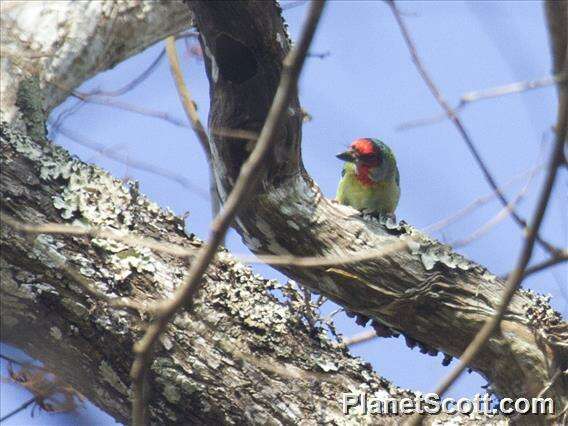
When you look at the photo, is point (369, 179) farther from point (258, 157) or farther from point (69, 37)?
point (258, 157)

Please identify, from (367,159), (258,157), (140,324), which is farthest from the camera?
(367,159)

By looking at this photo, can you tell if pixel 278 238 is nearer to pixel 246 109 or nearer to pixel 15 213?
pixel 246 109

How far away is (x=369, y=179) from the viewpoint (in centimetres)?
529

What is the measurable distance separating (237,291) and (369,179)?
2494 mm

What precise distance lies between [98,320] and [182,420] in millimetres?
370

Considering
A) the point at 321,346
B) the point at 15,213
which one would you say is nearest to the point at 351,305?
the point at 321,346

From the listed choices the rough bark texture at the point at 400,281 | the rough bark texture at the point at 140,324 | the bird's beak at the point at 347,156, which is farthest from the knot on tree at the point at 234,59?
the bird's beak at the point at 347,156

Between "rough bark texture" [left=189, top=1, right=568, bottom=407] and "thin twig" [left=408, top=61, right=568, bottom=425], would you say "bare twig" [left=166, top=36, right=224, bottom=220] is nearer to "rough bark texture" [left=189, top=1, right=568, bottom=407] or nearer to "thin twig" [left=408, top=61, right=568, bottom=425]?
"rough bark texture" [left=189, top=1, right=568, bottom=407]

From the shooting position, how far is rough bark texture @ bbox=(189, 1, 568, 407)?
2883mm

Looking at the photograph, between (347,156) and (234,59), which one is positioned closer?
(234,59)

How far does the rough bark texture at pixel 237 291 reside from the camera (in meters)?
2.60

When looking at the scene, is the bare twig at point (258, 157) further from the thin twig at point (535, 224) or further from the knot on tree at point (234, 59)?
the knot on tree at point (234, 59)

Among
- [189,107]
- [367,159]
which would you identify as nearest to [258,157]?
[189,107]

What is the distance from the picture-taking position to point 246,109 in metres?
2.72
